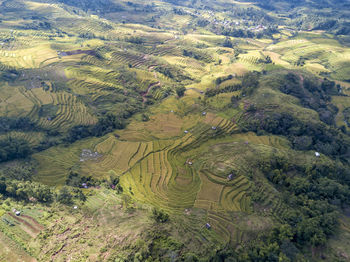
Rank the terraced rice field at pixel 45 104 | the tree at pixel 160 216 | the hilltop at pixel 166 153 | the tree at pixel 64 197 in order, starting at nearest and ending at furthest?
the hilltop at pixel 166 153, the tree at pixel 160 216, the tree at pixel 64 197, the terraced rice field at pixel 45 104

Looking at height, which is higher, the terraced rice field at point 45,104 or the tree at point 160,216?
the terraced rice field at point 45,104

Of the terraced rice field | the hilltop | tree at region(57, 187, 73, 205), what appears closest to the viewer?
the hilltop

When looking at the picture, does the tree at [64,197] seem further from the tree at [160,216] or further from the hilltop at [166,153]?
the tree at [160,216]

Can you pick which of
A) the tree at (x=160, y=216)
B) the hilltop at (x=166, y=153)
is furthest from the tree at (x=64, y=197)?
the tree at (x=160, y=216)

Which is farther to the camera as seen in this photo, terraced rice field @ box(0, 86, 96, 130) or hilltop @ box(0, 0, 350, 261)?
terraced rice field @ box(0, 86, 96, 130)

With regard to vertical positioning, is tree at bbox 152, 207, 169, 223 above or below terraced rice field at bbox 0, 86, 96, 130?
below

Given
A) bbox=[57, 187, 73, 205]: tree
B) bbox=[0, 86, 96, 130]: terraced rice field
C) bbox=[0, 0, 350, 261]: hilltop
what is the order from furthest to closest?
bbox=[0, 86, 96, 130]: terraced rice field → bbox=[57, 187, 73, 205]: tree → bbox=[0, 0, 350, 261]: hilltop

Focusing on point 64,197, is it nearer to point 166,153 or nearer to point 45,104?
point 166,153

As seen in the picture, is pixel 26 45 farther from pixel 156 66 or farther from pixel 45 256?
pixel 45 256

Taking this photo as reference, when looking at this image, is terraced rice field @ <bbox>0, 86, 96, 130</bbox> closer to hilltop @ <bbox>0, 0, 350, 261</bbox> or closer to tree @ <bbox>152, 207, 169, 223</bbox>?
hilltop @ <bbox>0, 0, 350, 261</bbox>

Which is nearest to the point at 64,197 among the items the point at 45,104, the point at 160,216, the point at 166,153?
the point at 160,216

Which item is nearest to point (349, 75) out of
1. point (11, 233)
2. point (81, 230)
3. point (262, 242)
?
point (262, 242)

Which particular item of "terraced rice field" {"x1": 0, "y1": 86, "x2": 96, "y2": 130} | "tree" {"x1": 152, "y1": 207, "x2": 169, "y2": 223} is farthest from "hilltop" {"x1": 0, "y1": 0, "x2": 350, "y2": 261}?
"terraced rice field" {"x1": 0, "y1": 86, "x2": 96, "y2": 130}
